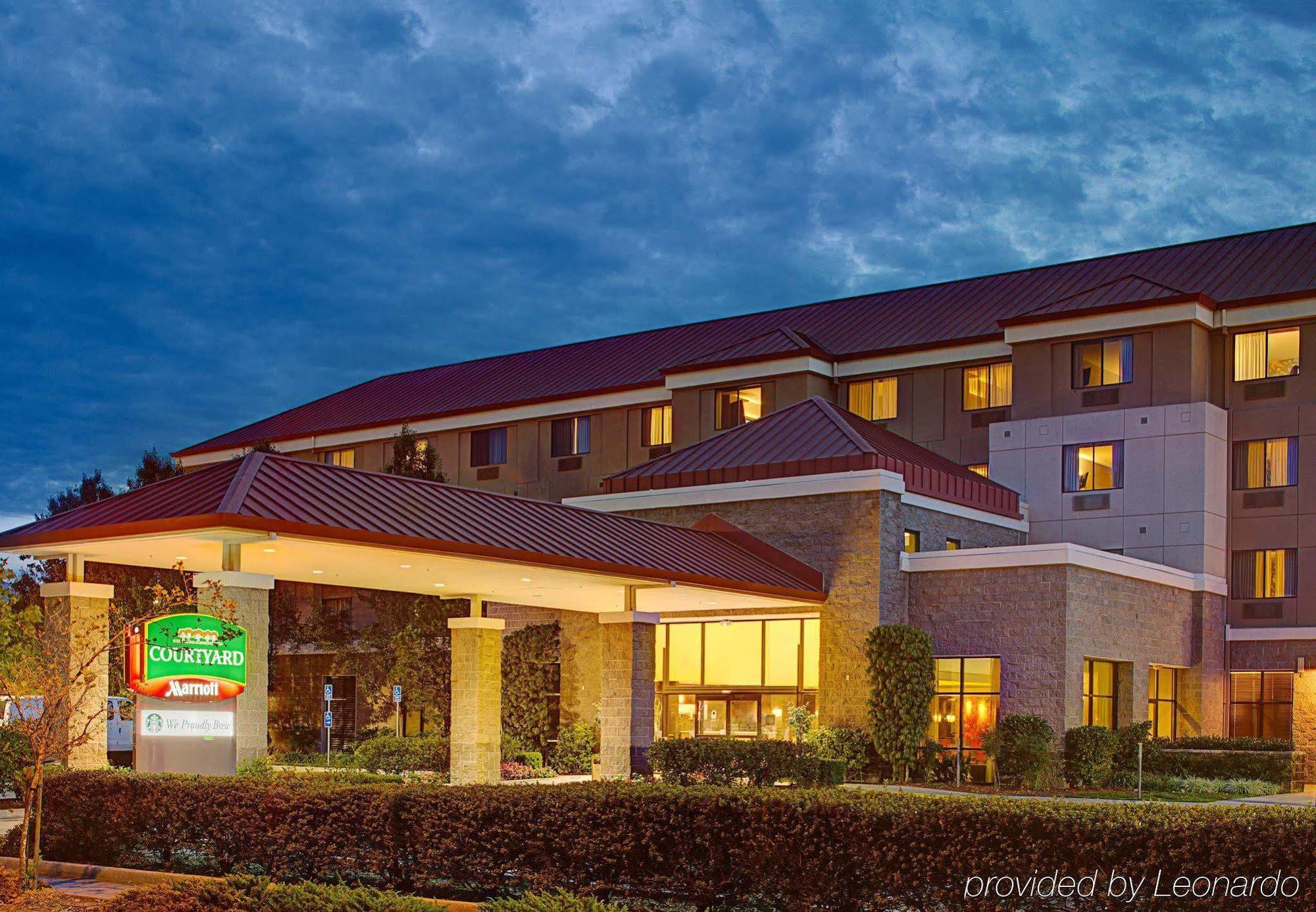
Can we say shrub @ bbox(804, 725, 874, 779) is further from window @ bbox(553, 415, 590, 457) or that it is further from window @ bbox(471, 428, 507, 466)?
window @ bbox(471, 428, 507, 466)

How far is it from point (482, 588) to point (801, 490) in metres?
8.64

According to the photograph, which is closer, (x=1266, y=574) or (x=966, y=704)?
(x=966, y=704)

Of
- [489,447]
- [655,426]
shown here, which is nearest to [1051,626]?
[655,426]

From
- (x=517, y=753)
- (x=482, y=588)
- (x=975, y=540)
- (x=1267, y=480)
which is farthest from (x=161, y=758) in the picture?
Result: (x=1267, y=480)

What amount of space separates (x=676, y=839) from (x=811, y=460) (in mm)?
20835

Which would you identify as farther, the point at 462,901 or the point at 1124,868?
the point at 462,901

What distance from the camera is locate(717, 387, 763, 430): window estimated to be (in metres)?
45.6

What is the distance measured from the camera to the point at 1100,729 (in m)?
31.7

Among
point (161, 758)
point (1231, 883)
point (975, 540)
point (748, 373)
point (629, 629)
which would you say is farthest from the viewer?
point (748, 373)

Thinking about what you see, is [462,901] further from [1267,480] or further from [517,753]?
[1267,480]

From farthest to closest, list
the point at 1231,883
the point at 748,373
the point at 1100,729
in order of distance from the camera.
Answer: the point at 748,373, the point at 1100,729, the point at 1231,883

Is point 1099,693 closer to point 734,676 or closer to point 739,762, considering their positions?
point 734,676

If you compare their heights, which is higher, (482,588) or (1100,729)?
(482,588)

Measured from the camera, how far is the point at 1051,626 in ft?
105
